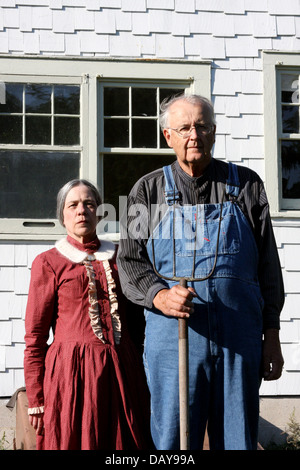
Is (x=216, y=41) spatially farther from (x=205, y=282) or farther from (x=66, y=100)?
(x=205, y=282)

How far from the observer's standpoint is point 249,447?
8.81 ft

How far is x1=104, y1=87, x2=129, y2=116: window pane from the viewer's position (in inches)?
231

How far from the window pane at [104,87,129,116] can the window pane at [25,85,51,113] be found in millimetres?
503

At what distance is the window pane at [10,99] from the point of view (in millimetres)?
5777

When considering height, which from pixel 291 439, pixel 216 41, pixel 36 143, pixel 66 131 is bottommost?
pixel 291 439

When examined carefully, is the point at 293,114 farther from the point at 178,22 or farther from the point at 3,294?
the point at 3,294

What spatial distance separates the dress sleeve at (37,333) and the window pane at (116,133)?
277 cm

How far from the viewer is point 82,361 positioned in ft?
10.5

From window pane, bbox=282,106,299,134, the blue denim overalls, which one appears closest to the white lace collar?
the blue denim overalls

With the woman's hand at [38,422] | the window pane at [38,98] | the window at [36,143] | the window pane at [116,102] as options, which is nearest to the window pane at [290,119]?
the window pane at [116,102]

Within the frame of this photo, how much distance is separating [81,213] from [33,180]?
247 cm

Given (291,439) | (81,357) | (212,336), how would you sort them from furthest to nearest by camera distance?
1. (291,439)
2. (81,357)
3. (212,336)

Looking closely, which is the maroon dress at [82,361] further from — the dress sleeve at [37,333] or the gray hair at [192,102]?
the gray hair at [192,102]

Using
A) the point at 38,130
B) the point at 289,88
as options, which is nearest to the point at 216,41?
the point at 289,88
